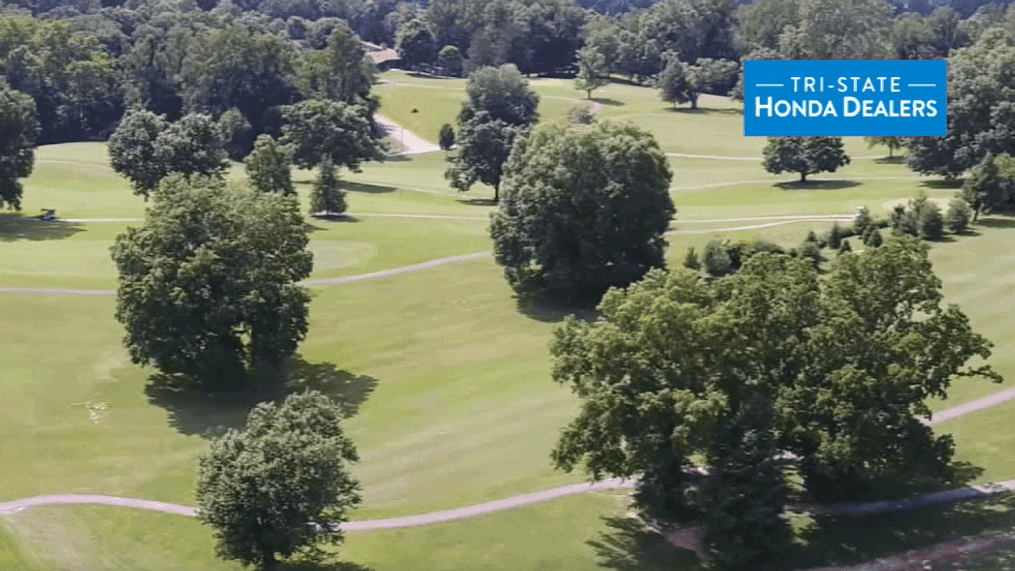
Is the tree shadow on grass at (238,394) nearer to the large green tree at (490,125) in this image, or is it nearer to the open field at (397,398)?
the open field at (397,398)

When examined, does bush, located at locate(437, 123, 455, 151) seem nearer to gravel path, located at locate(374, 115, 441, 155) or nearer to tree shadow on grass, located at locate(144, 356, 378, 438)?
gravel path, located at locate(374, 115, 441, 155)

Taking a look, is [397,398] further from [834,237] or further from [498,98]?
[498,98]

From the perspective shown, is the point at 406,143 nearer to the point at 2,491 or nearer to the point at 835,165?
the point at 835,165

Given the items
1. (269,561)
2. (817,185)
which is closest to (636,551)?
(269,561)

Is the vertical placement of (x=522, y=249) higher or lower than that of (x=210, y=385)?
higher

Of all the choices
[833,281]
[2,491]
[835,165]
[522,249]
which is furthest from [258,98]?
[833,281]

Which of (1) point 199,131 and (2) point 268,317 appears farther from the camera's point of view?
(1) point 199,131

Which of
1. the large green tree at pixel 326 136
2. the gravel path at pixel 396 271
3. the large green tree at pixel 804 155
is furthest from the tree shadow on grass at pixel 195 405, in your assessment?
the large green tree at pixel 804 155
